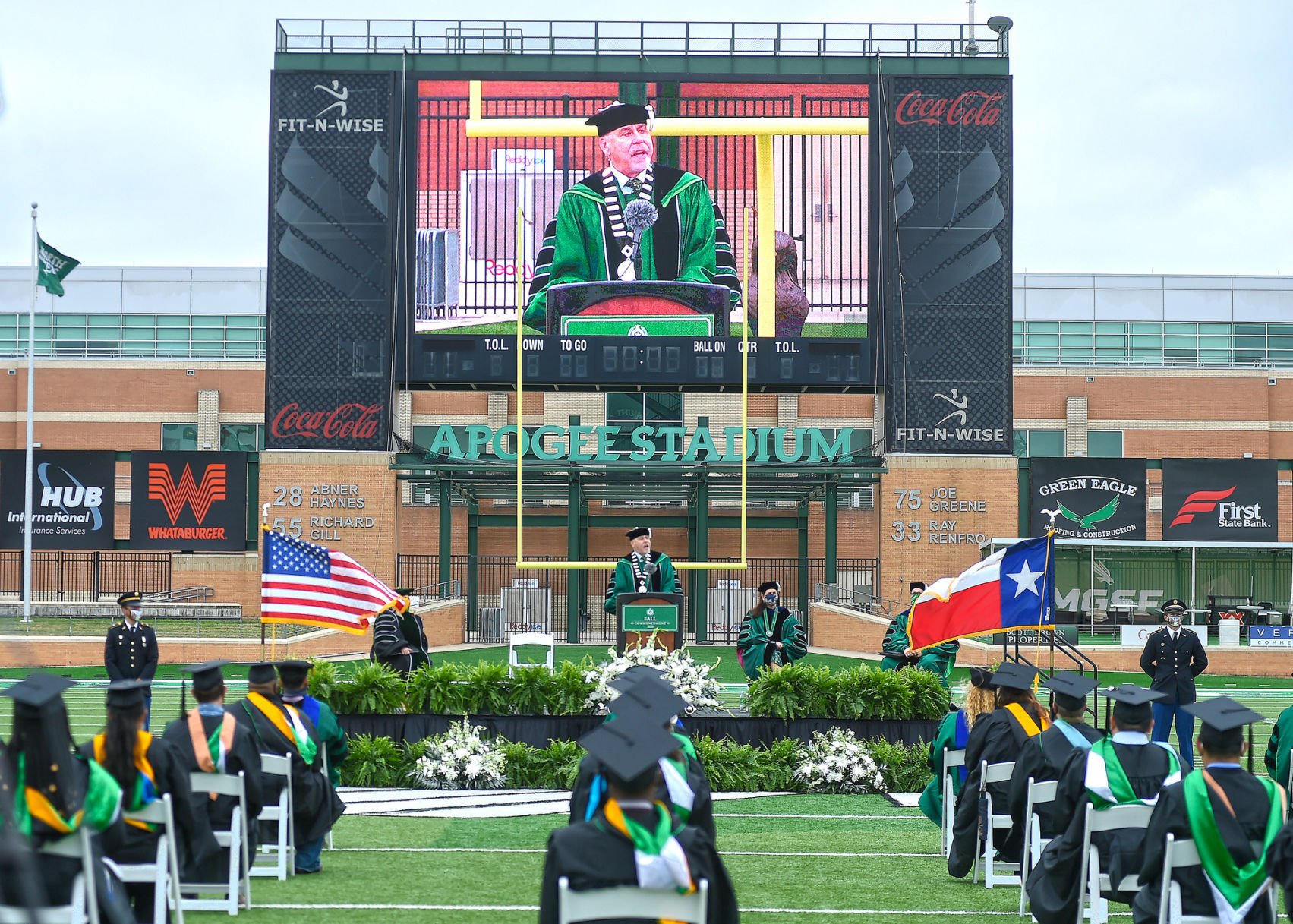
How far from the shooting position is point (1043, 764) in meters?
9.73

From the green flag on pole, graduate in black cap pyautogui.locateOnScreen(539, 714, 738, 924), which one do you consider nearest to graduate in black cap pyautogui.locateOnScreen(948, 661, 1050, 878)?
graduate in black cap pyautogui.locateOnScreen(539, 714, 738, 924)

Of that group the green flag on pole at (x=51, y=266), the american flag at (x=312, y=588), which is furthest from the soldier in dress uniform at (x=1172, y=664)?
the green flag on pole at (x=51, y=266)

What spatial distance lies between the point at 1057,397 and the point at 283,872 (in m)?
48.3

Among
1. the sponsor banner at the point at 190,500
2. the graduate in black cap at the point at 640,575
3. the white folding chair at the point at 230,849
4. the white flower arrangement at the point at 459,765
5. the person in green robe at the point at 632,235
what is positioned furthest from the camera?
the sponsor banner at the point at 190,500

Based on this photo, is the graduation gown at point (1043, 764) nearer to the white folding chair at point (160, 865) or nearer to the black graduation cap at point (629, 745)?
the black graduation cap at point (629, 745)

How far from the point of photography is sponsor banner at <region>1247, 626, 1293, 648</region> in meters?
33.7

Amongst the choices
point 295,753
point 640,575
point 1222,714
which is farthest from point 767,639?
point 1222,714

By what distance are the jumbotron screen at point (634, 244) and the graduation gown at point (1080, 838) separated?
93.3 feet

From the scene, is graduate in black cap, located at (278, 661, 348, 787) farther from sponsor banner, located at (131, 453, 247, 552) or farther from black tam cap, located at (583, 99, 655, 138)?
black tam cap, located at (583, 99, 655, 138)

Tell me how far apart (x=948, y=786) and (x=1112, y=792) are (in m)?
2.81

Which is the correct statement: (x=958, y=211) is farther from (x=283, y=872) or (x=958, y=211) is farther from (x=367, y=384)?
(x=283, y=872)

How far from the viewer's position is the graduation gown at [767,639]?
19.1m

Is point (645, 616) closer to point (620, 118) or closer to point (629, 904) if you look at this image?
point (629, 904)

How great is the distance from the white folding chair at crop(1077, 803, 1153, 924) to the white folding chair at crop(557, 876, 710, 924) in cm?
334
